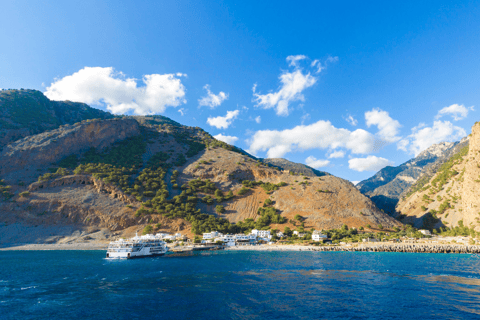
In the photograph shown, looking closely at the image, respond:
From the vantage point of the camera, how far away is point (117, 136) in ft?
556

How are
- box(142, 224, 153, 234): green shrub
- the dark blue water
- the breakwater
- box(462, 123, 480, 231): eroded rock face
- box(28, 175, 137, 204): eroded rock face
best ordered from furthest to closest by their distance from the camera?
box(28, 175, 137, 204): eroded rock face < box(142, 224, 153, 234): green shrub < box(462, 123, 480, 231): eroded rock face < the breakwater < the dark blue water

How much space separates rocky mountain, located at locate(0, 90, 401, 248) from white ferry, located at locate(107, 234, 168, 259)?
33.7 meters

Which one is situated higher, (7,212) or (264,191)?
(264,191)

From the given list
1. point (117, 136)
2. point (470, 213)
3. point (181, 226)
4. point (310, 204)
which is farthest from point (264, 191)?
point (117, 136)

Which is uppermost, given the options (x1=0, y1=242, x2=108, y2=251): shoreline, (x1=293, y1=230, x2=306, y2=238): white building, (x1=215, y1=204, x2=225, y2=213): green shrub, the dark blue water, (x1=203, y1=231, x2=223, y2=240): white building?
(x1=215, y1=204, x2=225, y2=213): green shrub

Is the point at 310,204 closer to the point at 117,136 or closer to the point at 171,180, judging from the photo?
the point at 171,180

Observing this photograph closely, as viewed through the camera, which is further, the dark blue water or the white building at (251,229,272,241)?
the white building at (251,229,272,241)

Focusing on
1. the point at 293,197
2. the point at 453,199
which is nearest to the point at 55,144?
the point at 293,197

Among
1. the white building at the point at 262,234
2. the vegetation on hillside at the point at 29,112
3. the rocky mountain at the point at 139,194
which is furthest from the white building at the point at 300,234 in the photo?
the vegetation on hillside at the point at 29,112

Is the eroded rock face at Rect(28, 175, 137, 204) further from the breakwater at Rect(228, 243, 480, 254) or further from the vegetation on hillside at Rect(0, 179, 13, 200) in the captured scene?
the breakwater at Rect(228, 243, 480, 254)

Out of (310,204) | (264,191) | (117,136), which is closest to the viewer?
(310,204)

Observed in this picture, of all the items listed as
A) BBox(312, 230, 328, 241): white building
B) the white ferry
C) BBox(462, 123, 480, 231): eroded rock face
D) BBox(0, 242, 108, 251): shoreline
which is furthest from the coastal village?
BBox(0, 242, 108, 251): shoreline

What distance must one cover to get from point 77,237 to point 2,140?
8326cm

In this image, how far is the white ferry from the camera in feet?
222
